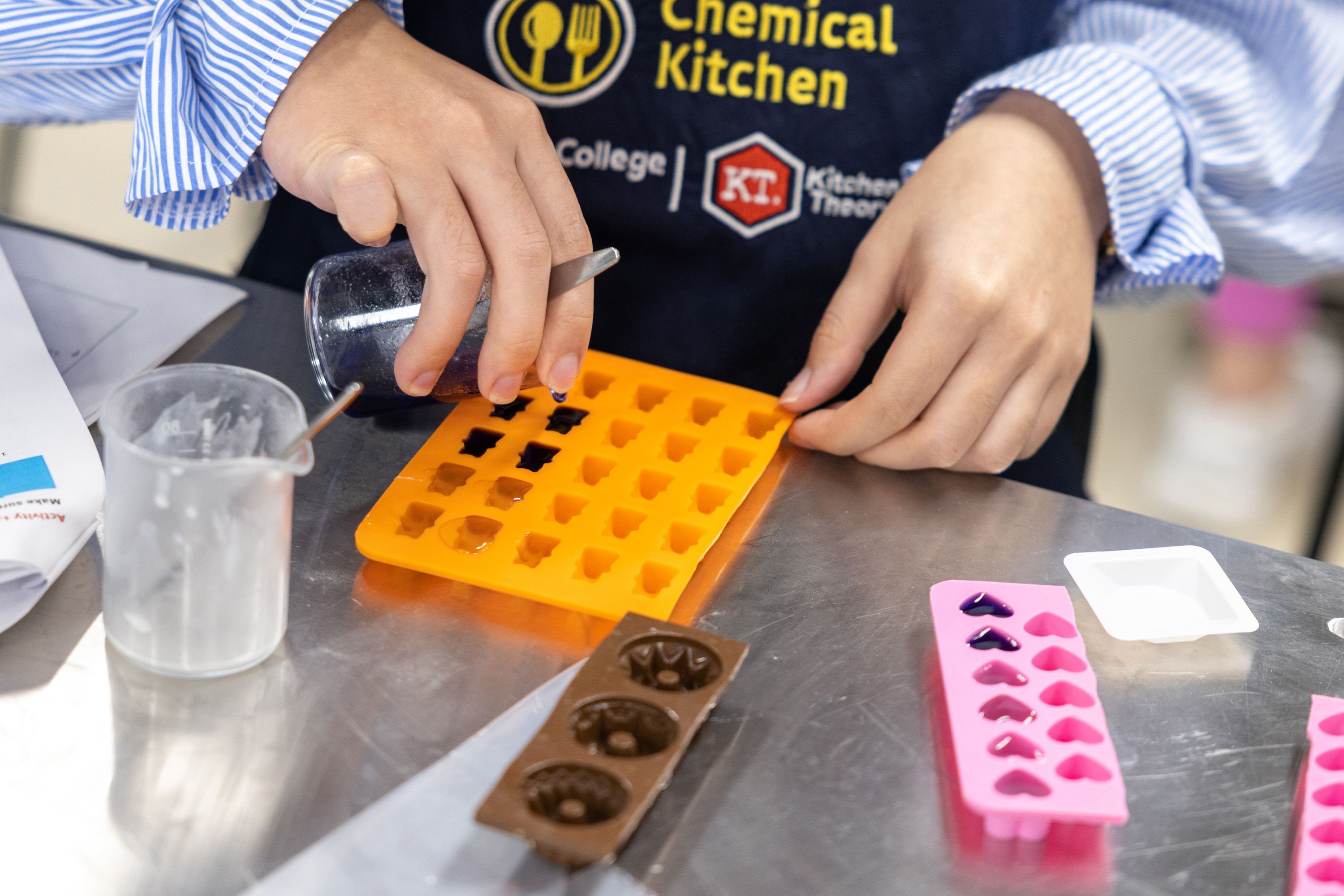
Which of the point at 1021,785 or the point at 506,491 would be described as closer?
the point at 1021,785

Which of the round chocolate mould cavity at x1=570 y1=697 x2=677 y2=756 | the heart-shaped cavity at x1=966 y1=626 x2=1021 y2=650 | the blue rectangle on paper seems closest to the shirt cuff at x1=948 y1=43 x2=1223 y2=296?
Result: the heart-shaped cavity at x1=966 y1=626 x2=1021 y2=650

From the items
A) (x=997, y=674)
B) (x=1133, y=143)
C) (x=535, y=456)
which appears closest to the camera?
(x=997, y=674)

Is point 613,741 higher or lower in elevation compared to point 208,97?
lower

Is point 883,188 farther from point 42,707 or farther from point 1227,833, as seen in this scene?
point 42,707

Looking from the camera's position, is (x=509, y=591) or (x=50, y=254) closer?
(x=509, y=591)

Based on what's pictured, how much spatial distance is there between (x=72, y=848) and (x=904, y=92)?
26.1 inches

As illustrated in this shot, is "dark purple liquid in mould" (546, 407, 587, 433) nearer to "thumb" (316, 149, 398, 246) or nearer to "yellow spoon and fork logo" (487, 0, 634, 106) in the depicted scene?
"thumb" (316, 149, 398, 246)

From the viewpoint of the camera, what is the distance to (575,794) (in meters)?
0.39

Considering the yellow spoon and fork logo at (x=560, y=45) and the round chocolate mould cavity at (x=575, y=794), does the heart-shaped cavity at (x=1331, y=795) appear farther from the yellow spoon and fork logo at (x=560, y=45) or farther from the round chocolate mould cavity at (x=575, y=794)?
the yellow spoon and fork logo at (x=560, y=45)

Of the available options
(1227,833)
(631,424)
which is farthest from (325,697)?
(1227,833)

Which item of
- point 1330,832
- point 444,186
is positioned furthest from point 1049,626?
point 444,186

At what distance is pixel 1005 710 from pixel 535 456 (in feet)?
0.87

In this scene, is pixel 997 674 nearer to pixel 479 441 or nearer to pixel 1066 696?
pixel 1066 696

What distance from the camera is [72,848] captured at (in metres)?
0.37
